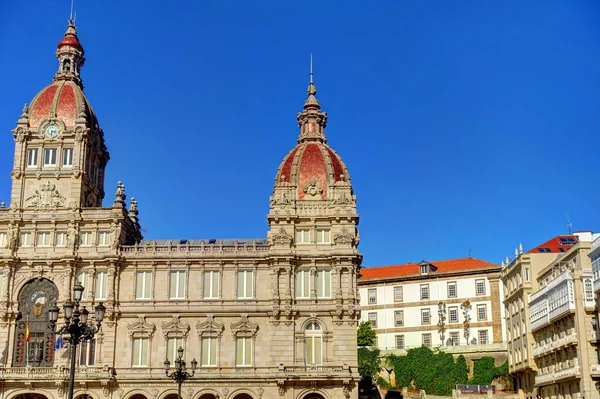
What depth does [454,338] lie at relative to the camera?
10806 cm

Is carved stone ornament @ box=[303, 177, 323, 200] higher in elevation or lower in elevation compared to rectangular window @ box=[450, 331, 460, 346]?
higher

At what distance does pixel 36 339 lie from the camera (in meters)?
72.5

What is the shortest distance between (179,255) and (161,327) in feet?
21.5

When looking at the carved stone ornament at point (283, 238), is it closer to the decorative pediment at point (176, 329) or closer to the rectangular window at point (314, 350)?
the rectangular window at point (314, 350)

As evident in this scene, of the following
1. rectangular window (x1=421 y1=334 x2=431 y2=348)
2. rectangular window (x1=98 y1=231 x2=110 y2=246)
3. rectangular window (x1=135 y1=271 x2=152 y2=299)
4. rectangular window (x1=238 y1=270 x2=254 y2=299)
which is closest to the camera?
rectangular window (x1=238 y1=270 x2=254 y2=299)

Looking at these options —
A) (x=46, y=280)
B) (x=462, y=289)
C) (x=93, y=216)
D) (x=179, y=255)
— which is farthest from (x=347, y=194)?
(x=462, y=289)

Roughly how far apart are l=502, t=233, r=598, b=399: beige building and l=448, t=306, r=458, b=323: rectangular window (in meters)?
17.3

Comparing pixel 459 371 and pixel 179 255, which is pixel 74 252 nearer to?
pixel 179 255

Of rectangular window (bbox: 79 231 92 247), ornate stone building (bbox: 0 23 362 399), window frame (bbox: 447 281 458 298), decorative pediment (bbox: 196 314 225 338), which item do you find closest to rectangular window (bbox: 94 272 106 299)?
ornate stone building (bbox: 0 23 362 399)

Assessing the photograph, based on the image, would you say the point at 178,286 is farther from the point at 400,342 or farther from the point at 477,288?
the point at 477,288

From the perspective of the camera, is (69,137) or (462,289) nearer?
(69,137)

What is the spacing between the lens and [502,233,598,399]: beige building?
69.5m

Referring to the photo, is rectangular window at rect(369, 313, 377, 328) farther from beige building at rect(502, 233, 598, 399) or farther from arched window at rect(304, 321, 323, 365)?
arched window at rect(304, 321, 323, 365)

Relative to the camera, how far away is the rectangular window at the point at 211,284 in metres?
73.1
